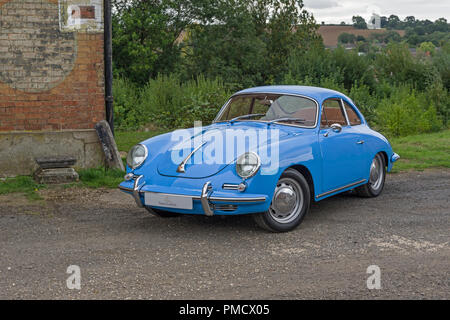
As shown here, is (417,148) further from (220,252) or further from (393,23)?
(393,23)

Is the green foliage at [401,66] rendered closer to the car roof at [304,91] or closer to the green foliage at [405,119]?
the green foliage at [405,119]

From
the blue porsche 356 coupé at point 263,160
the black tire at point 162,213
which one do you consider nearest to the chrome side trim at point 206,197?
the blue porsche 356 coupé at point 263,160

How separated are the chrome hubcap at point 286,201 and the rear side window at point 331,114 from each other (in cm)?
106

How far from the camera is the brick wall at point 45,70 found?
27.8ft

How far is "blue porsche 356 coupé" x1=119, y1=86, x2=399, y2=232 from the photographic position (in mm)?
5273

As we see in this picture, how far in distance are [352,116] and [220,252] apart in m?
3.10

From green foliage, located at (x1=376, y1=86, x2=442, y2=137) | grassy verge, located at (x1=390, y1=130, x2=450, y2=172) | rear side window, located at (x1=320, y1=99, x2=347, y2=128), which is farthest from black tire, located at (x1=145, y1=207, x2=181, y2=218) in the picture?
green foliage, located at (x1=376, y1=86, x2=442, y2=137)

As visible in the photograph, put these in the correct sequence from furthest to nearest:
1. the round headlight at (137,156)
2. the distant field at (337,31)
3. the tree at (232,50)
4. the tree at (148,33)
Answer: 1. the distant field at (337,31)
2. the tree at (232,50)
3. the tree at (148,33)
4. the round headlight at (137,156)

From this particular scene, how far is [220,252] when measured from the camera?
16.2 feet

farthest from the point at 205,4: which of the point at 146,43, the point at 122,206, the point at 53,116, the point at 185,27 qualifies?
the point at 122,206

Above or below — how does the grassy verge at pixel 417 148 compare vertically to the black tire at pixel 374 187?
below

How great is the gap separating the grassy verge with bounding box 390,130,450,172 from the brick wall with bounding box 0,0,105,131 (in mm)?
5276
